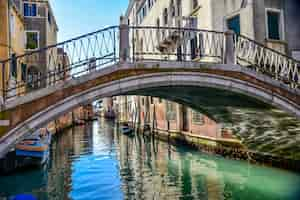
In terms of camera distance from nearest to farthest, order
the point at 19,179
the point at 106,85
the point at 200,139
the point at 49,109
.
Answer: the point at 49,109
the point at 106,85
the point at 19,179
the point at 200,139

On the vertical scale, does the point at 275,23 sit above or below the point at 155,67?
above

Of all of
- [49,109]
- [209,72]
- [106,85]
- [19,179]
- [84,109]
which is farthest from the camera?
[84,109]

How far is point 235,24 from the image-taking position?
38.5 feet

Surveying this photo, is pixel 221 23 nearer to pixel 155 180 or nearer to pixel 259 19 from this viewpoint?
pixel 259 19

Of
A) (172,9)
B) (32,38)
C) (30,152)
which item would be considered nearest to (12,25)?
(30,152)

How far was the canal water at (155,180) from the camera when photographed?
8.05 meters

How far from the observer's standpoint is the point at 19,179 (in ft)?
31.8

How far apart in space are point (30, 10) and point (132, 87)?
17.3 metres

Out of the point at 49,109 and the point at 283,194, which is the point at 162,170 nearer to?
the point at 283,194

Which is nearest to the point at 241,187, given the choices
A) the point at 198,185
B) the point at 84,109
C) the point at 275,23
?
the point at 198,185

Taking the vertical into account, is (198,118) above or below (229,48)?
below

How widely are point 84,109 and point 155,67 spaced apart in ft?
194

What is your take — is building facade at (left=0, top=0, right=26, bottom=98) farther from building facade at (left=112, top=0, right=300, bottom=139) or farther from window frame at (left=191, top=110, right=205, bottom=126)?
window frame at (left=191, top=110, right=205, bottom=126)

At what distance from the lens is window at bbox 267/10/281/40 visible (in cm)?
1118
